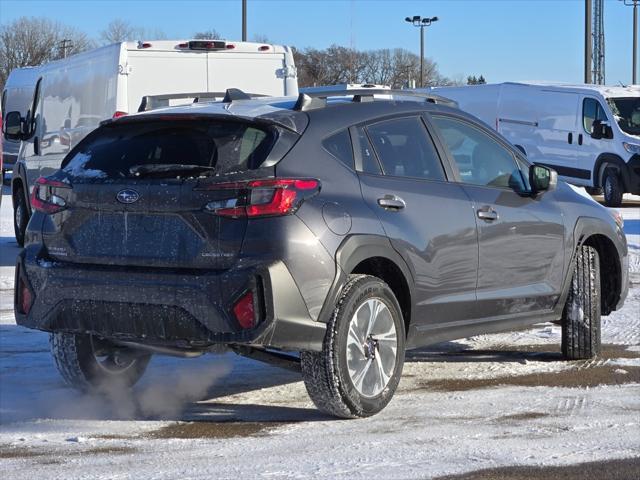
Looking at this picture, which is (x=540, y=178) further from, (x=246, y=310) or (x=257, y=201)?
(x=246, y=310)

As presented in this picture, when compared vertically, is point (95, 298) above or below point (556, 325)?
above

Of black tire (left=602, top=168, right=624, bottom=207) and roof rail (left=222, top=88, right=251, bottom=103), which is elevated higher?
roof rail (left=222, top=88, right=251, bottom=103)

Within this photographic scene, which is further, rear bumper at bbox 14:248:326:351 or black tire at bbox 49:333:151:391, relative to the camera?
black tire at bbox 49:333:151:391

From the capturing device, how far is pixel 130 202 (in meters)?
6.16

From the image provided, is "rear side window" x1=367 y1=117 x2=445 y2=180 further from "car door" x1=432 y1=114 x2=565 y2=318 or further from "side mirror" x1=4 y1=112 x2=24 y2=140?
"side mirror" x1=4 y1=112 x2=24 y2=140

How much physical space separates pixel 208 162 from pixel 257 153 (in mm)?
242

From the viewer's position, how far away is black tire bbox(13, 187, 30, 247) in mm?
16625

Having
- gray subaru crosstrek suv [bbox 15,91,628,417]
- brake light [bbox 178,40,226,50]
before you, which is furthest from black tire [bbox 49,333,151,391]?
brake light [bbox 178,40,226,50]

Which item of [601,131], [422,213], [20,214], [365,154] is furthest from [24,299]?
[601,131]

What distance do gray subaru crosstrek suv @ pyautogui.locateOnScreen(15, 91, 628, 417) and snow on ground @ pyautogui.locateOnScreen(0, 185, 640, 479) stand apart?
31 centimetres

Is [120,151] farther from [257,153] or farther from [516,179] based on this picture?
[516,179]

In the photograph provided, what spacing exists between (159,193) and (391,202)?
1.23 metres

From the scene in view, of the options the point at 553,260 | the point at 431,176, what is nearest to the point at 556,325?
the point at 553,260

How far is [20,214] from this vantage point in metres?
16.8
